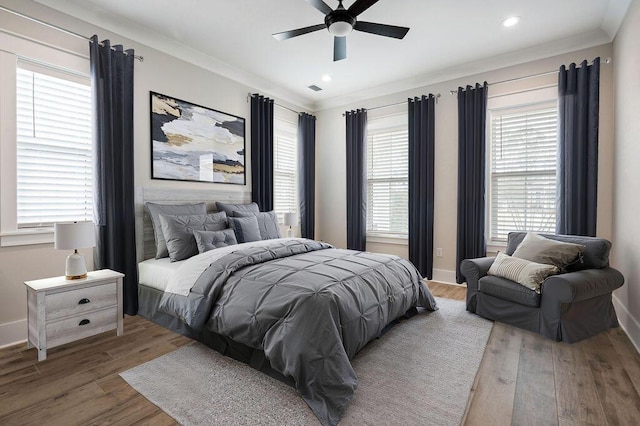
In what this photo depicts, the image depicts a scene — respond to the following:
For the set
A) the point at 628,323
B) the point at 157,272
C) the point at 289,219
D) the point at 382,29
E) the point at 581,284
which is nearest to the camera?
the point at 581,284

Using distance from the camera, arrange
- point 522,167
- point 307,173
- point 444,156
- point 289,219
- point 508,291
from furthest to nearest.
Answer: point 307,173
point 289,219
point 444,156
point 522,167
point 508,291

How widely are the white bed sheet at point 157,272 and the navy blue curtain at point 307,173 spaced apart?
2.54 metres

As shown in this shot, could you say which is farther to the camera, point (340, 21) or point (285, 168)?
point (285, 168)

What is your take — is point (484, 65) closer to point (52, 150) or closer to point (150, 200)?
point (150, 200)

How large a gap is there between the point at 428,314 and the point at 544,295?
100 centimetres

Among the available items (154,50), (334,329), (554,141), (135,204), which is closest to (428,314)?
(334,329)

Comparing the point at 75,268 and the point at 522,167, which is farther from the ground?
the point at 522,167

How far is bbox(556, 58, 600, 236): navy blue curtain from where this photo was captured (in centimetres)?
336

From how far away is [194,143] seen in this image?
12.6 ft

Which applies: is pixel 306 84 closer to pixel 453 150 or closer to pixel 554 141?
pixel 453 150

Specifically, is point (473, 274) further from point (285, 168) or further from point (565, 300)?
point (285, 168)

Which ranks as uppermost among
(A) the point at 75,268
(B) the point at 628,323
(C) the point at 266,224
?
(C) the point at 266,224

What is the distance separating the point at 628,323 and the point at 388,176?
3148mm

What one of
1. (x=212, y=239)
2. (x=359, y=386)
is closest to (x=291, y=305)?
(x=359, y=386)
